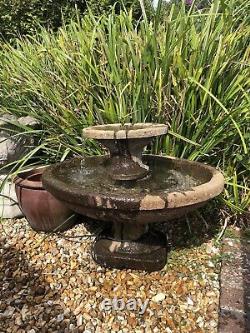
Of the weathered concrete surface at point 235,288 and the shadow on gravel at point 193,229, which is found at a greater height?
the weathered concrete surface at point 235,288

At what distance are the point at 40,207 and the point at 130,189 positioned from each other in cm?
74

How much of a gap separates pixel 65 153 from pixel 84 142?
0.16 meters

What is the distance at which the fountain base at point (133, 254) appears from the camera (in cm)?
205

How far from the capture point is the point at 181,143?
2.57 meters

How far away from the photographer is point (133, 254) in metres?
2.06

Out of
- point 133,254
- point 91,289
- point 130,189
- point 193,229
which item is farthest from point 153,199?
point 193,229

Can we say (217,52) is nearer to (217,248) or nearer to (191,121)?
(191,121)

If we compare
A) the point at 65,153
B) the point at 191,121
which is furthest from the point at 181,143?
the point at 65,153

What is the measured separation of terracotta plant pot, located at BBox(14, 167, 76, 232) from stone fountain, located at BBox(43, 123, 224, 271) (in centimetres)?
28

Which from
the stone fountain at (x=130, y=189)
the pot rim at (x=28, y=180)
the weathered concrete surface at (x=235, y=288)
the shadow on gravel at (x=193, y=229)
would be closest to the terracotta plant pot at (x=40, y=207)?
the pot rim at (x=28, y=180)

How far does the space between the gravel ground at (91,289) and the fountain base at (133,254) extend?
0.05 metres

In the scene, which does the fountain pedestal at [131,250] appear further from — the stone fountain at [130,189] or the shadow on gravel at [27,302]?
the shadow on gravel at [27,302]

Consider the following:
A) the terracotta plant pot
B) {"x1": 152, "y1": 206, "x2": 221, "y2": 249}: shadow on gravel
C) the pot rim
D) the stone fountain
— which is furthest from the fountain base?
the pot rim

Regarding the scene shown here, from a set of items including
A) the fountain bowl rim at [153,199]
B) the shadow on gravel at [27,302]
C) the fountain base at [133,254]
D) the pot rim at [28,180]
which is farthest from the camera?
the pot rim at [28,180]
